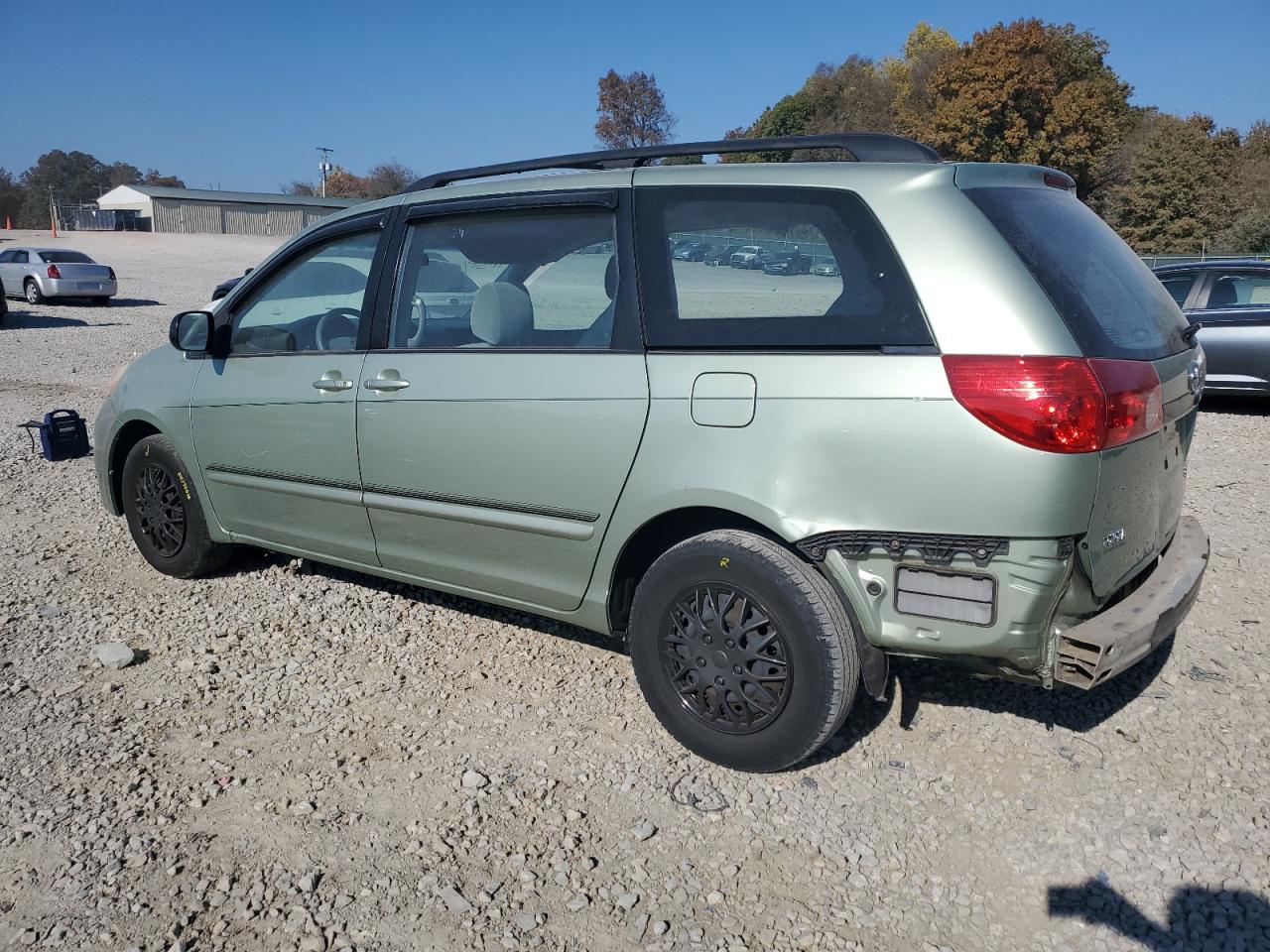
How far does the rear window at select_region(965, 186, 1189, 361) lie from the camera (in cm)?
288

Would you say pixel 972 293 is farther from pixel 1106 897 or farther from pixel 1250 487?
pixel 1250 487

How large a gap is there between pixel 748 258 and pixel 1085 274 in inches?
40.2

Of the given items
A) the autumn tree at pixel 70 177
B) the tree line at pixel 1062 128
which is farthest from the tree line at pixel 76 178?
the tree line at pixel 1062 128

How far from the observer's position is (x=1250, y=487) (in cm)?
699

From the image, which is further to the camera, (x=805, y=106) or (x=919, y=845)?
(x=805, y=106)

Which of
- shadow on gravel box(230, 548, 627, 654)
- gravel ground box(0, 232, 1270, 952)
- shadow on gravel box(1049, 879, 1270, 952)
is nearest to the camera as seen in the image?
shadow on gravel box(1049, 879, 1270, 952)

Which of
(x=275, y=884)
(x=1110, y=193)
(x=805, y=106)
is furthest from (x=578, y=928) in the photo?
(x=805, y=106)

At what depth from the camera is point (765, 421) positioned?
3.07 meters

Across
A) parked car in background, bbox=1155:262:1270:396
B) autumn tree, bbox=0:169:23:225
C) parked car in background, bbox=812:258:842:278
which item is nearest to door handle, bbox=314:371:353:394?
parked car in background, bbox=812:258:842:278

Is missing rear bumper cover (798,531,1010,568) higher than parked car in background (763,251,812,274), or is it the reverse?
parked car in background (763,251,812,274)

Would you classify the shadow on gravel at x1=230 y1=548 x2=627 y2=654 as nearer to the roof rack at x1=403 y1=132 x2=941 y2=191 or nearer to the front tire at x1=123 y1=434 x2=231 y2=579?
the front tire at x1=123 y1=434 x2=231 y2=579

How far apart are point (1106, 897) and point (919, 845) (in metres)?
0.50

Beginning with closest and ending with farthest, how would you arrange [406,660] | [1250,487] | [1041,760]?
[1041,760] < [406,660] < [1250,487]

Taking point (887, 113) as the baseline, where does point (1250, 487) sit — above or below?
below
